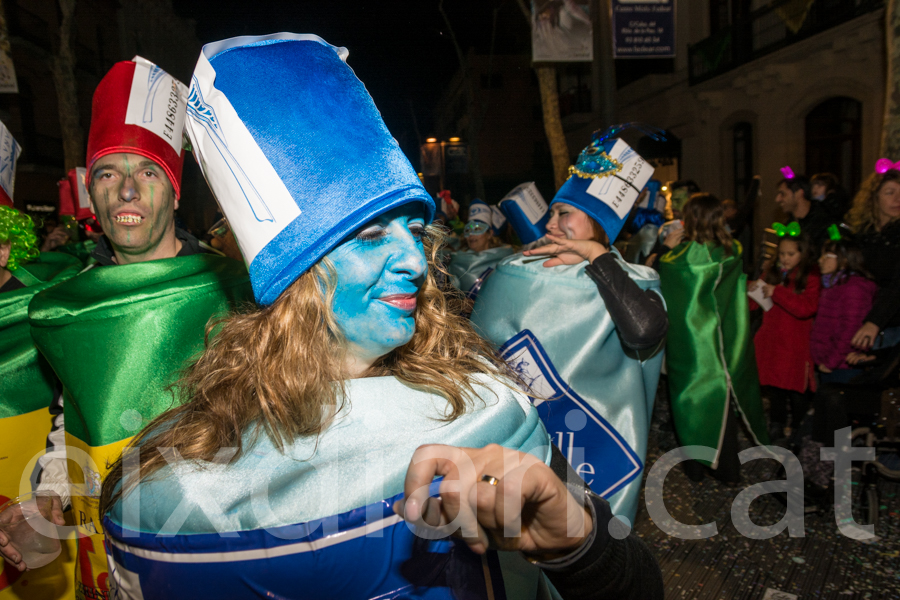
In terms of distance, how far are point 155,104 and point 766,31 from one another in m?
15.3

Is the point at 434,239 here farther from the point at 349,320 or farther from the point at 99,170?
the point at 99,170

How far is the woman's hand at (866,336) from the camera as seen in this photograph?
155 inches

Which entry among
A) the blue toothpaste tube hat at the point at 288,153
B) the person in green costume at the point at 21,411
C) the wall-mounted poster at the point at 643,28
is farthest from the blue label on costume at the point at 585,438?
the wall-mounted poster at the point at 643,28

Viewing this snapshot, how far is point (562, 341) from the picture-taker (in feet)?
9.32

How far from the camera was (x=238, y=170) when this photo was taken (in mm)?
1165

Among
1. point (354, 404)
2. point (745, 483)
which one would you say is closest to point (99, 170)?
point (354, 404)

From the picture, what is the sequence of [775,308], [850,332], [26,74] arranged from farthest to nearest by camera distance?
[26,74] < [775,308] < [850,332]

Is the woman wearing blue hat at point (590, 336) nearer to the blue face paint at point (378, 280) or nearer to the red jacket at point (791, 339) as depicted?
the blue face paint at point (378, 280)

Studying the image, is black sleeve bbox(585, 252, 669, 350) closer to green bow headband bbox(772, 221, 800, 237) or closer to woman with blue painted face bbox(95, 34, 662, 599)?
woman with blue painted face bbox(95, 34, 662, 599)

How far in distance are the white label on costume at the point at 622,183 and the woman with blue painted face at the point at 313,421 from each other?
218 centimetres

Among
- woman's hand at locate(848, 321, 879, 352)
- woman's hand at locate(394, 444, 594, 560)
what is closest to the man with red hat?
woman's hand at locate(394, 444, 594, 560)

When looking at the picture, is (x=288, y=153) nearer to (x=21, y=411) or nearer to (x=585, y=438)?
(x=21, y=411)

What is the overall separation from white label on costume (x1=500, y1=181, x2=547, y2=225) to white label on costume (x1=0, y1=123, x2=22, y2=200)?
3.73 m

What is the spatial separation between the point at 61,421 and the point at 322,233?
1.73m
